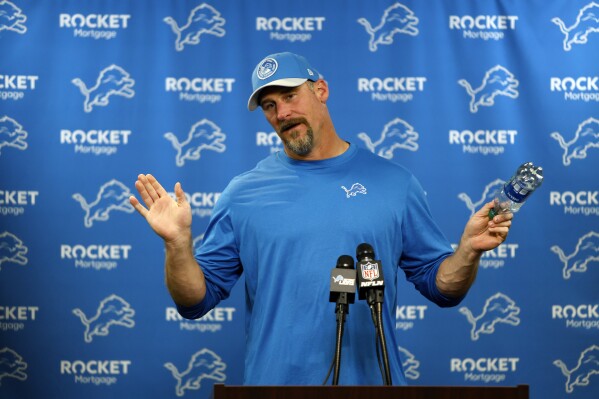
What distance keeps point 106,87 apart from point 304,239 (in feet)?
7.43

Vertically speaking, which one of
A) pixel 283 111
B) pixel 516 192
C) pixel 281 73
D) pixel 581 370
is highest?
pixel 281 73

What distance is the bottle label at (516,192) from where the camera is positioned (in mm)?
1850

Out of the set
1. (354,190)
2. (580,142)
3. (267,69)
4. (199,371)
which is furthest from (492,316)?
(267,69)

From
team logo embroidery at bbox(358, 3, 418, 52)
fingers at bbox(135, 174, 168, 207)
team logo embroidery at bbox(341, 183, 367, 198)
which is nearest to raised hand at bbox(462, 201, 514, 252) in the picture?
team logo embroidery at bbox(341, 183, 367, 198)

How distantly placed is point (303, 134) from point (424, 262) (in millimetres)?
553

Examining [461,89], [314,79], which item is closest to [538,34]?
[461,89]

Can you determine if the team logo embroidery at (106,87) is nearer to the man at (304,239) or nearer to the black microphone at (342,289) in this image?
the man at (304,239)

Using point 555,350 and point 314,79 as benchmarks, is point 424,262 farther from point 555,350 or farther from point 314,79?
point 555,350

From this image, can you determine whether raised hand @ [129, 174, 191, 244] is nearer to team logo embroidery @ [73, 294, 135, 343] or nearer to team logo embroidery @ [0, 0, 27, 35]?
team logo embroidery @ [73, 294, 135, 343]

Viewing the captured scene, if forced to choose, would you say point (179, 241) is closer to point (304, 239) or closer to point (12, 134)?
point (304, 239)

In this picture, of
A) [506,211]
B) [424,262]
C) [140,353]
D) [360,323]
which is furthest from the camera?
[140,353]

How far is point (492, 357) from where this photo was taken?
4105mm

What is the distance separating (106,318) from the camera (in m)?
4.09

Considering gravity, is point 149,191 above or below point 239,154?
below
